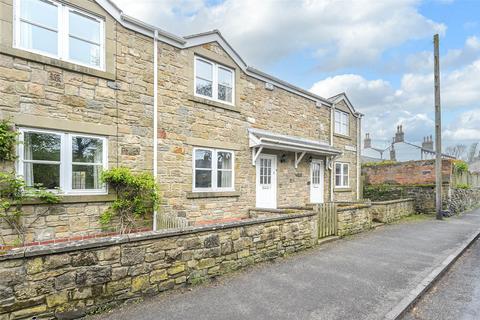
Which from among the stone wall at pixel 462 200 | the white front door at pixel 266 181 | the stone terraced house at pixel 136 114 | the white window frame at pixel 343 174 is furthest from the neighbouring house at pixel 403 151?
the stone terraced house at pixel 136 114

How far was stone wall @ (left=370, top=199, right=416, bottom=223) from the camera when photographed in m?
12.0

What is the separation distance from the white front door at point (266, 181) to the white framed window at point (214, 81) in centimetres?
268

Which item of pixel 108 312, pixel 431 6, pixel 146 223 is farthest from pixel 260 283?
pixel 431 6

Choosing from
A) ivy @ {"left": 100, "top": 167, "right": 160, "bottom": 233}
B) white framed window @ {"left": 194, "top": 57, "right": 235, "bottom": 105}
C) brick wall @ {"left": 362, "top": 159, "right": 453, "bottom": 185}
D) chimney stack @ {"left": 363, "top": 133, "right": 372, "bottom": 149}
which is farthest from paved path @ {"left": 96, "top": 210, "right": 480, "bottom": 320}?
chimney stack @ {"left": 363, "top": 133, "right": 372, "bottom": 149}

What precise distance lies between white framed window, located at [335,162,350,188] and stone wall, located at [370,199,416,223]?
2847mm

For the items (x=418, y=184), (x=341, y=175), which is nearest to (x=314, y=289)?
(x=341, y=175)

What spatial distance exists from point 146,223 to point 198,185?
204 cm

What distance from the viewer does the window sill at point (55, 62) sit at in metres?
5.73

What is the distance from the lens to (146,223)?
7609 millimetres

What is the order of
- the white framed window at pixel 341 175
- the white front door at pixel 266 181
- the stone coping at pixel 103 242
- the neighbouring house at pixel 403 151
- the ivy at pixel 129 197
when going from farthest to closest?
the neighbouring house at pixel 403 151
the white framed window at pixel 341 175
the white front door at pixel 266 181
the ivy at pixel 129 197
the stone coping at pixel 103 242

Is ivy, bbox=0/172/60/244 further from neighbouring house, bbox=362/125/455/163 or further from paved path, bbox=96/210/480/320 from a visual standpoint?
neighbouring house, bbox=362/125/455/163

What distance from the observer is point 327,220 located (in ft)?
28.2

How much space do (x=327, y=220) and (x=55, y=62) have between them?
8.22 meters

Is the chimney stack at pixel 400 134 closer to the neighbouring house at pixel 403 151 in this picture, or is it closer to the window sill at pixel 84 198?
the neighbouring house at pixel 403 151
